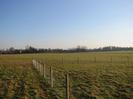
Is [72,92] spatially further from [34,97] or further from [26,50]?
[26,50]

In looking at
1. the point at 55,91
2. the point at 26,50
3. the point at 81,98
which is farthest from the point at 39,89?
the point at 26,50

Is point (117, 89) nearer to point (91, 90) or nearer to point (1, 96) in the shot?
point (91, 90)

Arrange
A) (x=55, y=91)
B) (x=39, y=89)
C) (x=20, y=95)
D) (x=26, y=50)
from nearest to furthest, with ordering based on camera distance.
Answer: (x=20, y=95), (x=55, y=91), (x=39, y=89), (x=26, y=50)

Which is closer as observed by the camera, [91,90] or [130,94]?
[130,94]

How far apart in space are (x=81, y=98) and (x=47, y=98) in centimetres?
162

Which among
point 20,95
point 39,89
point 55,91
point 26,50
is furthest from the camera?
point 26,50

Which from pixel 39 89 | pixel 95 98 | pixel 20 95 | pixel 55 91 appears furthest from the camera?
pixel 39 89

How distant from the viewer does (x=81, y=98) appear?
1134 centimetres

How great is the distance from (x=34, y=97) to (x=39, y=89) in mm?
2203

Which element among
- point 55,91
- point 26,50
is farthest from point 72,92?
point 26,50

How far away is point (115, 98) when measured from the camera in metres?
11.5

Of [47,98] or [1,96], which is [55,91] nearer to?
[47,98]

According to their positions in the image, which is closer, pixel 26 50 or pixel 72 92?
pixel 72 92

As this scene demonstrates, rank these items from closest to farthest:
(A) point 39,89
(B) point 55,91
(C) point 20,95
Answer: (C) point 20,95 < (B) point 55,91 < (A) point 39,89
